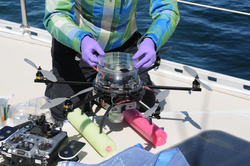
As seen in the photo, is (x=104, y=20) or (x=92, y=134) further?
(x=104, y=20)

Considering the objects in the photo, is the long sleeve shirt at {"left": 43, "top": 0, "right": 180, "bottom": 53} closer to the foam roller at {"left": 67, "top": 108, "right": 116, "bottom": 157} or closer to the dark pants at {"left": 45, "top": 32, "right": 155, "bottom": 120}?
the dark pants at {"left": 45, "top": 32, "right": 155, "bottom": 120}

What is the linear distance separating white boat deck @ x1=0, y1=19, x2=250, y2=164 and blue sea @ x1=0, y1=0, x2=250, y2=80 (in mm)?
1613

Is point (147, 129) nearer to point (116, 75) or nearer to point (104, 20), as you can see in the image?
point (116, 75)

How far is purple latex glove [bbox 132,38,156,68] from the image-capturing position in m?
1.25

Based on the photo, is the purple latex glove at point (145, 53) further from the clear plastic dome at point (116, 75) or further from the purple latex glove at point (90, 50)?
the purple latex glove at point (90, 50)

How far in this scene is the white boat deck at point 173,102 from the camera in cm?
141

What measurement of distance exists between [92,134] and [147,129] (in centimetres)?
26

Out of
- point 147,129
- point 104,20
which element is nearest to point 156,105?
point 147,129

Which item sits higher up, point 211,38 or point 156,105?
point 156,105

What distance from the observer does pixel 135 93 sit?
48.5 inches

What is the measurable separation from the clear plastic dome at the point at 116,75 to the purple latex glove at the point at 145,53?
5cm

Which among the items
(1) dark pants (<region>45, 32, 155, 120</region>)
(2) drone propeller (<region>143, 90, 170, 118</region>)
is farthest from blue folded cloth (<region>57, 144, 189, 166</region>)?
(1) dark pants (<region>45, 32, 155, 120</region>)

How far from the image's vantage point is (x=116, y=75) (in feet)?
3.99

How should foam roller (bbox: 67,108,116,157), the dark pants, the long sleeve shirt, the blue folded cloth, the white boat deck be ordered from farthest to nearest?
1. the dark pants
2. the white boat deck
3. the long sleeve shirt
4. foam roller (bbox: 67,108,116,157)
5. the blue folded cloth
